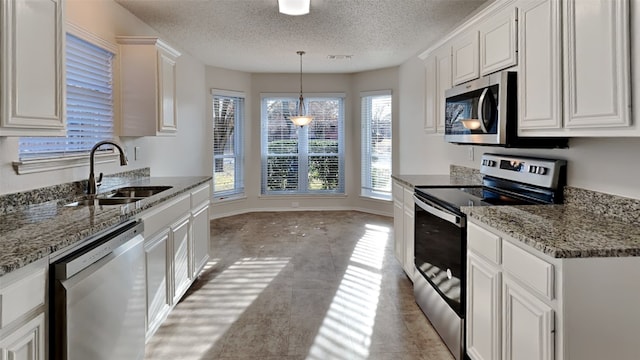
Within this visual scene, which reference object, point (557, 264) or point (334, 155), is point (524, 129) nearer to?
point (557, 264)

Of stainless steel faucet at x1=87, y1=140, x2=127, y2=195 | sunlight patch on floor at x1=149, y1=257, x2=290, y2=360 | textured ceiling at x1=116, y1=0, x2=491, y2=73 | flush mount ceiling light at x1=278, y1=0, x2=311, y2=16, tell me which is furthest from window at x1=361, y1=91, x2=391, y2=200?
stainless steel faucet at x1=87, y1=140, x2=127, y2=195

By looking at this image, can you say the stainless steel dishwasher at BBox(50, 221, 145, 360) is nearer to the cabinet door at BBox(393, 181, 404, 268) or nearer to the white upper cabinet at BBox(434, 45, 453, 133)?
the cabinet door at BBox(393, 181, 404, 268)

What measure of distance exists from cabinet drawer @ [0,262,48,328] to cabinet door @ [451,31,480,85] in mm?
2762

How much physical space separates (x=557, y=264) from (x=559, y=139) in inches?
47.0

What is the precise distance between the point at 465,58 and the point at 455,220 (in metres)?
1.41

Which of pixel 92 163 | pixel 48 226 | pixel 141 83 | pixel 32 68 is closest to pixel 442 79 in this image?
pixel 141 83

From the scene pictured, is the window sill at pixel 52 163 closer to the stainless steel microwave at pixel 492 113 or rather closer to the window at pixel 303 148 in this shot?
the stainless steel microwave at pixel 492 113

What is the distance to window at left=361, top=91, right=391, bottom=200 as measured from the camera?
6809mm

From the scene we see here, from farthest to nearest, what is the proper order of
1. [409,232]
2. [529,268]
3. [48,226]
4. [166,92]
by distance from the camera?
1. [166,92]
2. [409,232]
3. [48,226]
4. [529,268]

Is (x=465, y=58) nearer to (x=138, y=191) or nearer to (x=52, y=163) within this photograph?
(x=138, y=191)

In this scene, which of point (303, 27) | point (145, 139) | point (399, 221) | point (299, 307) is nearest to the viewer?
point (299, 307)

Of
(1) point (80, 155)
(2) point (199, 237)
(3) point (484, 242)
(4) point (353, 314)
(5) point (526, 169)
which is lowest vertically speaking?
(4) point (353, 314)

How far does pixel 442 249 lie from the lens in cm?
250

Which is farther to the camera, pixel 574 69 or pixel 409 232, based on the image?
pixel 409 232
